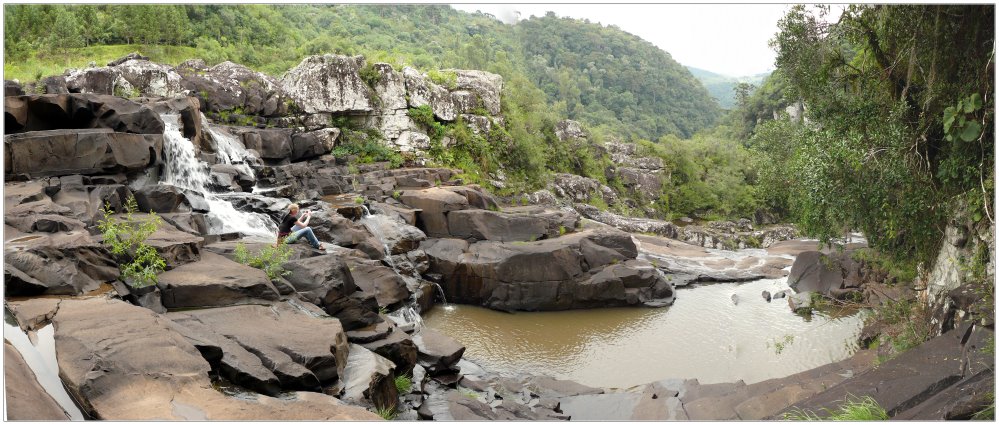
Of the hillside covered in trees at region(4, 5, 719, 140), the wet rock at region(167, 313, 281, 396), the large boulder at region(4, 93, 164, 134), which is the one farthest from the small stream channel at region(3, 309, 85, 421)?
the hillside covered in trees at region(4, 5, 719, 140)

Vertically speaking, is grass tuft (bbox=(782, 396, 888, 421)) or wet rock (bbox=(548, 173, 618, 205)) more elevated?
grass tuft (bbox=(782, 396, 888, 421))

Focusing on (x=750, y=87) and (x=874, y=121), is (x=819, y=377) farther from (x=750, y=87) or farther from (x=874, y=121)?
(x=750, y=87)

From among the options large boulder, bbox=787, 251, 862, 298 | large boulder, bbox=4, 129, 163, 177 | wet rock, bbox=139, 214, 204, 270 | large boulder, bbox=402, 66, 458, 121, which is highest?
large boulder, bbox=402, 66, 458, 121

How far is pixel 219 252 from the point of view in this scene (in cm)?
1267

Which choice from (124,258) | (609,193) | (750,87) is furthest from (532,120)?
(750,87)

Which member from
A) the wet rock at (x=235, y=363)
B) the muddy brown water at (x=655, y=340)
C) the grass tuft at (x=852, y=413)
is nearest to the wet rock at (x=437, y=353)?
the muddy brown water at (x=655, y=340)

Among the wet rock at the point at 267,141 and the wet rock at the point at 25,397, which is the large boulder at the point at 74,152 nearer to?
the wet rock at the point at 267,141

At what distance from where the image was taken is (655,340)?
52.0 ft

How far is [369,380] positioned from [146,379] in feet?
11.2

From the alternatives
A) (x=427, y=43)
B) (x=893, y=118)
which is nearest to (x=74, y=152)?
(x=893, y=118)

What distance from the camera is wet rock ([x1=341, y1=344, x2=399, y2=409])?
8738 mm

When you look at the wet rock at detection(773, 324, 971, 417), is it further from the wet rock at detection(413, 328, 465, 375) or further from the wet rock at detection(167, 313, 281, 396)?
the wet rock at detection(167, 313, 281, 396)

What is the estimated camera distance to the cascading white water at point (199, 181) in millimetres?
17359

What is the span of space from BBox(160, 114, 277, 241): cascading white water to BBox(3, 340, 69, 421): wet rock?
10.9m
